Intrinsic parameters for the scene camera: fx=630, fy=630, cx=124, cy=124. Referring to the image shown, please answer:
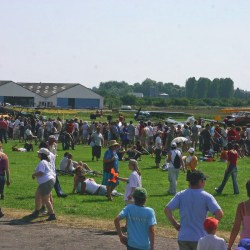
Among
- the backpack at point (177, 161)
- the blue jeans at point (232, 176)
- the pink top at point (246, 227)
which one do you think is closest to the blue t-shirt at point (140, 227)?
the pink top at point (246, 227)

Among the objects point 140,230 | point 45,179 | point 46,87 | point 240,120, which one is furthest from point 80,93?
point 140,230

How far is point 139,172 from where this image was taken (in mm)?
13961

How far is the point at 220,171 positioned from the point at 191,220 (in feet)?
53.7

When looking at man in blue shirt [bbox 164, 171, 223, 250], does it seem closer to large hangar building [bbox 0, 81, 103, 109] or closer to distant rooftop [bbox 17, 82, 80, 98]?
large hangar building [bbox 0, 81, 103, 109]

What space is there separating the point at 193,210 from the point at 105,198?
918cm

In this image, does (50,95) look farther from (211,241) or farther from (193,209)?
(211,241)

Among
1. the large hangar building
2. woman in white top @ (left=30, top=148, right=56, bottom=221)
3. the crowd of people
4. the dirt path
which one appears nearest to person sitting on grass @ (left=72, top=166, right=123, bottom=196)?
the crowd of people

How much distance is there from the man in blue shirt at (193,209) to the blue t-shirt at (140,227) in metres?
0.29

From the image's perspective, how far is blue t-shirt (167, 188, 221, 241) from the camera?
7.84 meters

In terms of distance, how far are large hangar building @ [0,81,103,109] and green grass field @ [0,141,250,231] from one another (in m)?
68.8

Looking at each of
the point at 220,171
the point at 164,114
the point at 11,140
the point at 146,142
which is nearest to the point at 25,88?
the point at 164,114

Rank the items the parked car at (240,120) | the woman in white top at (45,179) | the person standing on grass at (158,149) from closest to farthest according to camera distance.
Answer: the woman in white top at (45,179), the person standing on grass at (158,149), the parked car at (240,120)

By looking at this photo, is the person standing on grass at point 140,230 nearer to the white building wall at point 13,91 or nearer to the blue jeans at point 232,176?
the blue jeans at point 232,176

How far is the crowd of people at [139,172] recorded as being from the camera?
310 inches
